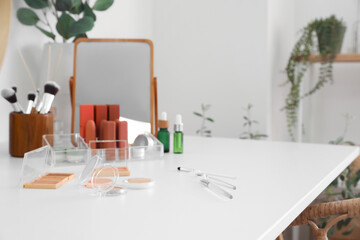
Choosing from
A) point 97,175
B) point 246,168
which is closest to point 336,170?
point 246,168

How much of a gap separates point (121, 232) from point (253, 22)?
2.18 metres

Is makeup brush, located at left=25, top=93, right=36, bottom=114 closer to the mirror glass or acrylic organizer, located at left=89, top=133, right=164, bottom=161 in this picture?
the mirror glass

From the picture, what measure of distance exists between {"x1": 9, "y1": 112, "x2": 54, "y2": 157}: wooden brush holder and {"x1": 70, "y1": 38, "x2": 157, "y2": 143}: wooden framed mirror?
0.18m

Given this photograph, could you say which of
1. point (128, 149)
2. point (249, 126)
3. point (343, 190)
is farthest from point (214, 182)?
point (249, 126)

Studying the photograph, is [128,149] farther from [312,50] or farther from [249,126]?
[312,50]

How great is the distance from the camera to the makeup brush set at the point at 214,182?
91 centimetres

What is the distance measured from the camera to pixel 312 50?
2.74m

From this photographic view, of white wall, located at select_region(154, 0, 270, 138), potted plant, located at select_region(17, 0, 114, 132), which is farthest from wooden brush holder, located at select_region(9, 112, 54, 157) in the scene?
white wall, located at select_region(154, 0, 270, 138)

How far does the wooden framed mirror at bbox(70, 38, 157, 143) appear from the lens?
1.49 meters

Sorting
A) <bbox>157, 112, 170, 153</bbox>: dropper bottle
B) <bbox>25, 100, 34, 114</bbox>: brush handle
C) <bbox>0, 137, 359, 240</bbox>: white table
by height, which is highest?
<bbox>25, 100, 34, 114</bbox>: brush handle

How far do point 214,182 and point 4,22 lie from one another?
3.35ft

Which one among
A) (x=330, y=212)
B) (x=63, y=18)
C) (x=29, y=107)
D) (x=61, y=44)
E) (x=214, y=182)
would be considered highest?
(x=63, y=18)

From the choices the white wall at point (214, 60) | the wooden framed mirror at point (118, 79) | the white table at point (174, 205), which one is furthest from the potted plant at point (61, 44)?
the white wall at point (214, 60)

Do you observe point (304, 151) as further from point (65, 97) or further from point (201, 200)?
point (65, 97)
